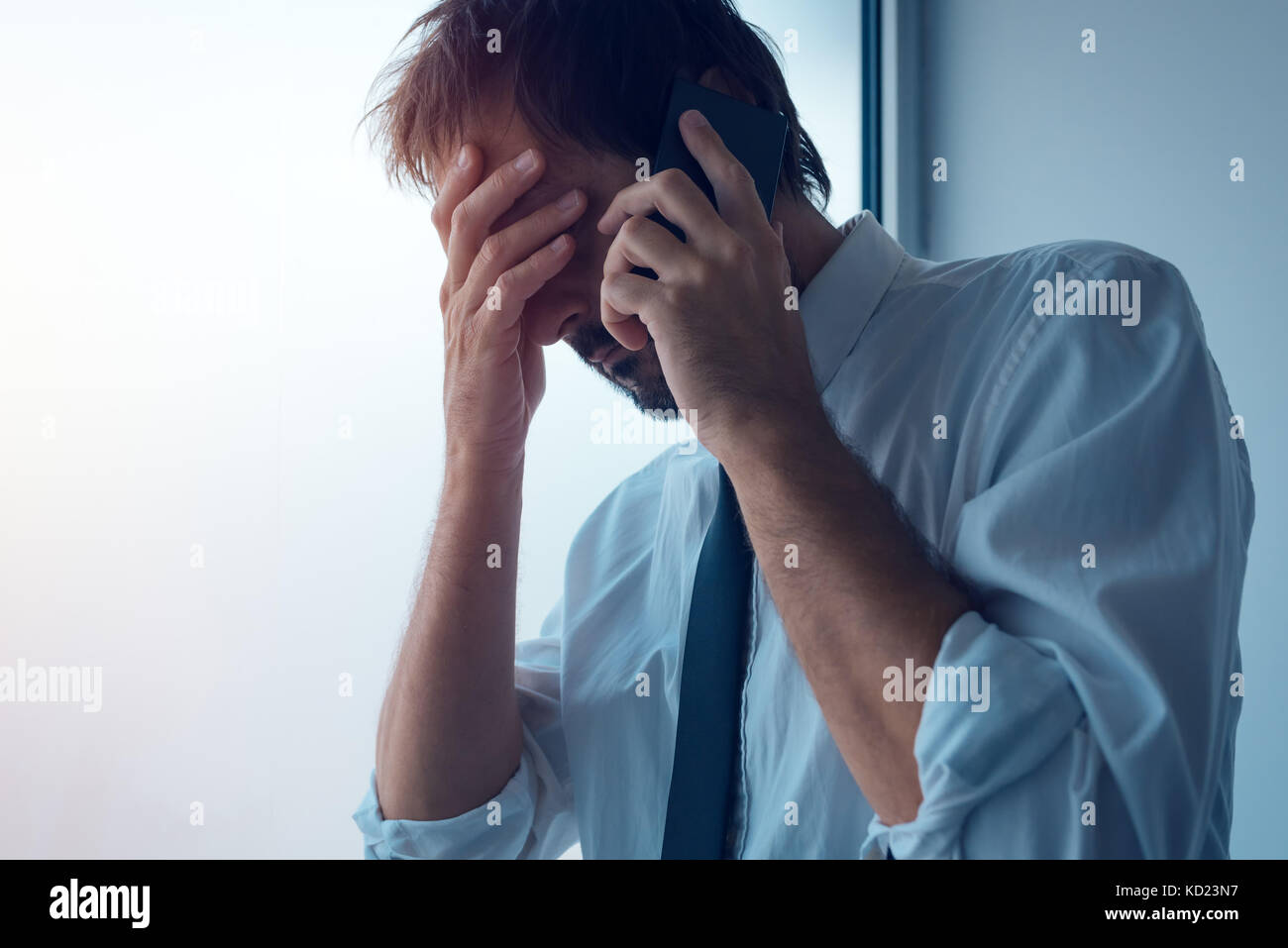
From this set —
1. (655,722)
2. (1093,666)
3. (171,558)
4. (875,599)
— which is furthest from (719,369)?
(171,558)

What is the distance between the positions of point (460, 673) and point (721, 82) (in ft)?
2.23

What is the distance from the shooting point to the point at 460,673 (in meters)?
0.82

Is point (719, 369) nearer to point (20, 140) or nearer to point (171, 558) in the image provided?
point (171, 558)

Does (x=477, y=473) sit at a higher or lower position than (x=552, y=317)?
lower

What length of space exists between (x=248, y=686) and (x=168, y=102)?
0.94 meters

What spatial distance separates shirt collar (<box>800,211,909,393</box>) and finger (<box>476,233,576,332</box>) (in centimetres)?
25

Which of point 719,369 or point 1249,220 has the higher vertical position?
point 1249,220

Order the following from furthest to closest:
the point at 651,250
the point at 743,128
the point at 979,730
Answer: the point at 743,128
the point at 651,250
the point at 979,730

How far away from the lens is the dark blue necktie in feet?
2.30

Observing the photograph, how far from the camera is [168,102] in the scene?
4.21 ft

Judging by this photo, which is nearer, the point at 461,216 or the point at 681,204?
the point at 681,204

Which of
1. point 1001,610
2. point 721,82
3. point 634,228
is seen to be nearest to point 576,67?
point 721,82

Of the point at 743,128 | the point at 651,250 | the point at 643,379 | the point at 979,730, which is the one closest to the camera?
the point at 979,730

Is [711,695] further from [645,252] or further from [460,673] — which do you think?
[645,252]
